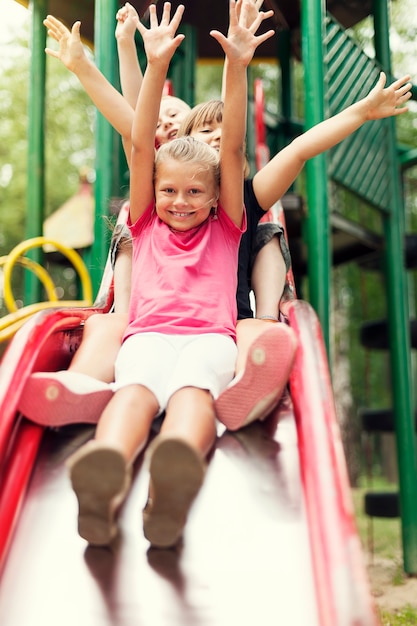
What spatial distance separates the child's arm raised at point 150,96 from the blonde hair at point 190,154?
0.13ft

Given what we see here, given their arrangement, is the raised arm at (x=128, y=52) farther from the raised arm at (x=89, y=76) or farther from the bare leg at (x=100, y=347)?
the bare leg at (x=100, y=347)

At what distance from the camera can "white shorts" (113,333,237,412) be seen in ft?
6.24

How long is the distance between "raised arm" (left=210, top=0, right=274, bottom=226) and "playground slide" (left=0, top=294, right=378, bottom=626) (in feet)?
1.72

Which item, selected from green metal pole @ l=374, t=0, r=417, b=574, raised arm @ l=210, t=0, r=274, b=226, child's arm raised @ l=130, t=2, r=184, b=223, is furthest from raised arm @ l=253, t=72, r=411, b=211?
green metal pole @ l=374, t=0, r=417, b=574

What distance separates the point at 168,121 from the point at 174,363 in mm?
1570

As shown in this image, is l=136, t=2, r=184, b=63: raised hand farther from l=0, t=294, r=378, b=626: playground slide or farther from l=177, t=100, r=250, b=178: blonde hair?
l=0, t=294, r=378, b=626: playground slide

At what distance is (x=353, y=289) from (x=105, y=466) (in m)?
14.8

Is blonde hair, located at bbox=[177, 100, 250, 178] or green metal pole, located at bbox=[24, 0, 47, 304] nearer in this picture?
blonde hair, located at bbox=[177, 100, 250, 178]

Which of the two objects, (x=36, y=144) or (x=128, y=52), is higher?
(x=36, y=144)

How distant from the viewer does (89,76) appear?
2.36m

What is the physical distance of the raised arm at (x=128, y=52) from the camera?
2658 millimetres

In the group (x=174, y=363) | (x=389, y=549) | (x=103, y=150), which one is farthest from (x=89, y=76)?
(x=389, y=549)

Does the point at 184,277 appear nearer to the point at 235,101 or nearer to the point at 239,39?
the point at 235,101

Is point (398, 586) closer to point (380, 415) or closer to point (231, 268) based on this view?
point (380, 415)
